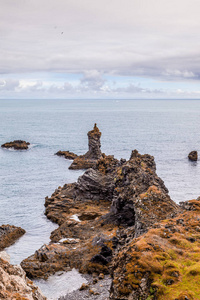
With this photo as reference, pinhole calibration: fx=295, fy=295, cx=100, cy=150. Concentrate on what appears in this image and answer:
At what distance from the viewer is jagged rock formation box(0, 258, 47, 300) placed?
14.8 meters

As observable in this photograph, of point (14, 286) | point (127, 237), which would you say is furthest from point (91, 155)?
point (14, 286)

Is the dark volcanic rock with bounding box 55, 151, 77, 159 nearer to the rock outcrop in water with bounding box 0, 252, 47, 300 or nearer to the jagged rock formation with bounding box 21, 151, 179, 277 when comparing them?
the jagged rock formation with bounding box 21, 151, 179, 277

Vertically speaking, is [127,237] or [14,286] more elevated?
[14,286]

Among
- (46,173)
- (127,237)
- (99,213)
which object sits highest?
(127,237)

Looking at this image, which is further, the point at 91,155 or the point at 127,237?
the point at 91,155

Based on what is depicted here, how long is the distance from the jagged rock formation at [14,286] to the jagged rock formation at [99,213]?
12163 millimetres

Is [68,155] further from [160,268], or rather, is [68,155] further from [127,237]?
[160,268]

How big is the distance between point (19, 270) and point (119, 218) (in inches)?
906

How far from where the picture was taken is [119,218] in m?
39.7

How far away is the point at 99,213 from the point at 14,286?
32.3m

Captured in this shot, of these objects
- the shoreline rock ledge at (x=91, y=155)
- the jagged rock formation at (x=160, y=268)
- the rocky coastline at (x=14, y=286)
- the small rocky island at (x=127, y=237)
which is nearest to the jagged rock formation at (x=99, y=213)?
the small rocky island at (x=127, y=237)

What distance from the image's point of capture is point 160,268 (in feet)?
57.9

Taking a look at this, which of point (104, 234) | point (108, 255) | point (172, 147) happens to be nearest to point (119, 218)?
point (104, 234)

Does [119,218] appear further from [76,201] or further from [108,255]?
[76,201]
